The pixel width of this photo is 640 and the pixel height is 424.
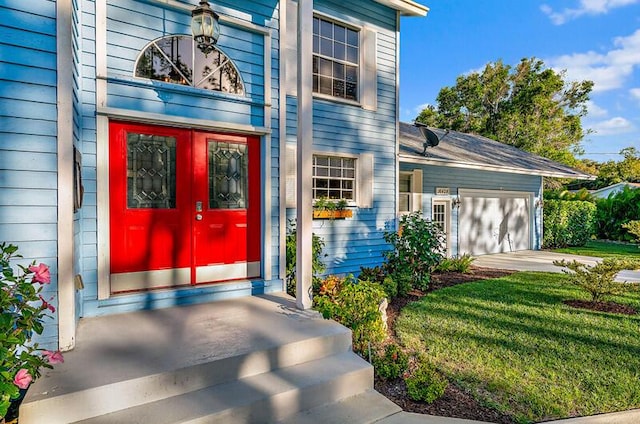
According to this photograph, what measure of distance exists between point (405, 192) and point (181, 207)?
6.17m

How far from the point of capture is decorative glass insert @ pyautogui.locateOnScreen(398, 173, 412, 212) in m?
9.13

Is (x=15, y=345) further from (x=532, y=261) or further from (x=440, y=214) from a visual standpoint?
(x=532, y=261)

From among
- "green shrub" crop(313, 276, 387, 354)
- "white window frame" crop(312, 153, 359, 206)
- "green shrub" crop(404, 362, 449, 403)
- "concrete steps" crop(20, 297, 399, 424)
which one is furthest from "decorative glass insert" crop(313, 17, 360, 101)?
"green shrub" crop(404, 362, 449, 403)

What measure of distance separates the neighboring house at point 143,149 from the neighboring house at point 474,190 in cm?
424

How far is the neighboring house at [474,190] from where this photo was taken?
9.23 m

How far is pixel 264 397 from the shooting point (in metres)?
2.59

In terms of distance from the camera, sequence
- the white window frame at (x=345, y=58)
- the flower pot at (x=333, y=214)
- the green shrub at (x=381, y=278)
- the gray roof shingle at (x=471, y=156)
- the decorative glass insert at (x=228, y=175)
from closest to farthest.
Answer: the decorative glass insert at (x=228, y=175) → the green shrub at (x=381, y=278) → the flower pot at (x=333, y=214) → the white window frame at (x=345, y=58) → the gray roof shingle at (x=471, y=156)

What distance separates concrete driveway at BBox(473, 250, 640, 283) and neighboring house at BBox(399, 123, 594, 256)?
19.7 inches

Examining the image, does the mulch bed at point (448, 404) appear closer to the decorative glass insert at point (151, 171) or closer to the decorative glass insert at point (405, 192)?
the decorative glass insert at point (151, 171)

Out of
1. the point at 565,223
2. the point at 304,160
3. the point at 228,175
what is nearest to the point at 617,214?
the point at 565,223

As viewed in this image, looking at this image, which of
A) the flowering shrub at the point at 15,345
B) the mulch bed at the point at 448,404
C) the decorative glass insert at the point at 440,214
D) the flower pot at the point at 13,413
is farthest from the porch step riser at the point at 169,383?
the decorative glass insert at the point at 440,214

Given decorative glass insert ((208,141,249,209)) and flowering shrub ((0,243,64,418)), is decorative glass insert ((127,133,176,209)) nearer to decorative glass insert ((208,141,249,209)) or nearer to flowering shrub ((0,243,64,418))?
decorative glass insert ((208,141,249,209))

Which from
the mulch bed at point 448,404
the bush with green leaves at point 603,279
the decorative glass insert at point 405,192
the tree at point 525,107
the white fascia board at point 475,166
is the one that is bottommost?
the mulch bed at point 448,404

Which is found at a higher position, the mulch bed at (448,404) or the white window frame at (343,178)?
the white window frame at (343,178)
